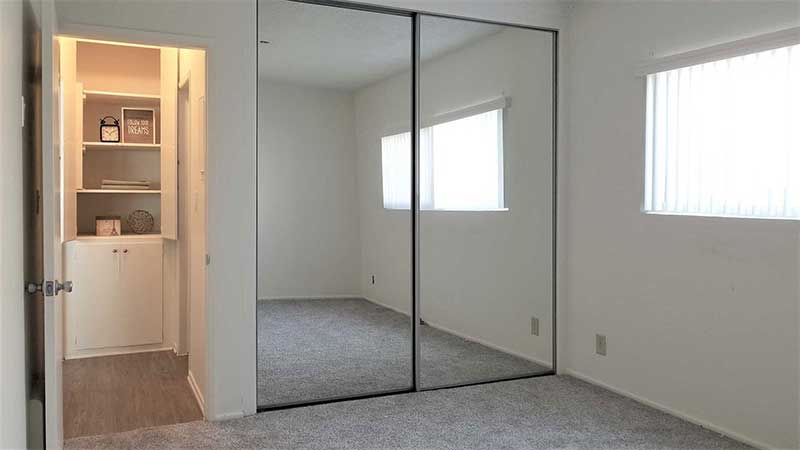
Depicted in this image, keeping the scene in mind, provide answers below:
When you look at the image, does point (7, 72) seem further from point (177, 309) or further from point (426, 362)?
point (177, 309)

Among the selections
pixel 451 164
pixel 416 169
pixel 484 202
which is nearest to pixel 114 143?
pixel 416 169

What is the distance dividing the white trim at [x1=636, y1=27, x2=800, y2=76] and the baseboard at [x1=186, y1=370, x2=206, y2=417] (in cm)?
290

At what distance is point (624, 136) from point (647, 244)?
620 millimetres

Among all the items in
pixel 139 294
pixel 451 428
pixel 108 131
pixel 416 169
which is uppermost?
pixel 108 131

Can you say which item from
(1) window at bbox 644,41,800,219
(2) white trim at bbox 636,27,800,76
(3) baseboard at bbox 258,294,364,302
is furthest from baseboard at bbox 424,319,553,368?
(2) white trim at bbox 636,27,800,76

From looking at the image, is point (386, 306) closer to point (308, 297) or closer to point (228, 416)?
point (308, 297)

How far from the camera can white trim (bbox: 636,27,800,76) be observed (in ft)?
9.10

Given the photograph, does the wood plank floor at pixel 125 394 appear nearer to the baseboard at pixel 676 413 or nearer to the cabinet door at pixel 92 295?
the cabinet door at pixel 92 295

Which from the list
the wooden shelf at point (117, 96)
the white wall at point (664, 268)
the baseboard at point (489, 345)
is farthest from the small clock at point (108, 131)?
the white wall at point (664, 268)

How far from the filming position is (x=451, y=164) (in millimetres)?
3934

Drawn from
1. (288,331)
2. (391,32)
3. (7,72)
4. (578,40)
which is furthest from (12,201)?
(578,40)

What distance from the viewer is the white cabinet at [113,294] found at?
181 inches

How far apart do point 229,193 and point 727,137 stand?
7.93ft

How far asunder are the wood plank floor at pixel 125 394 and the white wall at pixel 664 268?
2377mm
